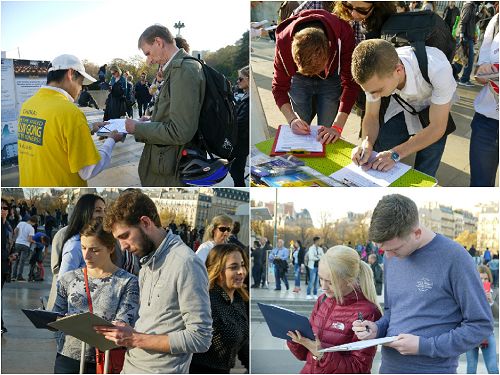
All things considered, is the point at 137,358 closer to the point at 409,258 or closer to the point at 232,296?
the point at 232,296

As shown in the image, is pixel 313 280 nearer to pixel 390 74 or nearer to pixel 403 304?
pixel 403 304

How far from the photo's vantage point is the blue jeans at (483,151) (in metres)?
2.85

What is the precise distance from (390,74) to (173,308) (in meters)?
1.28

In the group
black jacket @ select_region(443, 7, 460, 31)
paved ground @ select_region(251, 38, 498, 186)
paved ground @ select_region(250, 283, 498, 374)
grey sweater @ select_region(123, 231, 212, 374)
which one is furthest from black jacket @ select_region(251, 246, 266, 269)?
black jacket @ select_region(443, 7, 460, 31)

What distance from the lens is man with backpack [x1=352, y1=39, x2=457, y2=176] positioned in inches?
95.1

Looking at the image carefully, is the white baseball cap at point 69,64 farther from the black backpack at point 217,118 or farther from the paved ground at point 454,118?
the paved ground at point 454,118

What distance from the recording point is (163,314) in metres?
2.27

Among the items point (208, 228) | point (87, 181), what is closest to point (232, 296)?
point (208, 228)

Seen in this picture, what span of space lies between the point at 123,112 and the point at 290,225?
3.49 feet

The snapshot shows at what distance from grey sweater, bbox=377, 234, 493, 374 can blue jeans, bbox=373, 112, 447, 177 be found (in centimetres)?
63

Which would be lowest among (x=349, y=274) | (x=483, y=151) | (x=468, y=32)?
(x=349, y=274)

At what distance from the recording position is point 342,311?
2373 mm

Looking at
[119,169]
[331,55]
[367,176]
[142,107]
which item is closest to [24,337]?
[119,169]

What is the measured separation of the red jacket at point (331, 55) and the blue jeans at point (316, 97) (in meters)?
0.04
